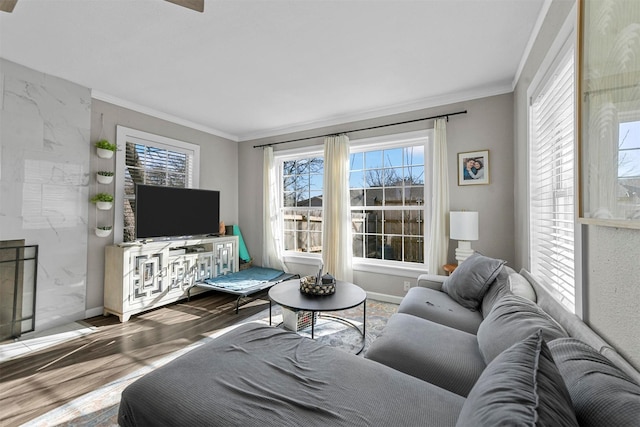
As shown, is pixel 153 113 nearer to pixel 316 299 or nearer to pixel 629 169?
pixel 316 299

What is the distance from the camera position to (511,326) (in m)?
1.24

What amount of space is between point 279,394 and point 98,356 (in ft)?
7.20

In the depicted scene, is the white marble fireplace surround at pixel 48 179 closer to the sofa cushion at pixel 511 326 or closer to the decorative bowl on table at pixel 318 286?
the decorative bowl on table at pixel 318 286

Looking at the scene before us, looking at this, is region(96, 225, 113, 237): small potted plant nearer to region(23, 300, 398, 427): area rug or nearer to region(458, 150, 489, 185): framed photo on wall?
region(23, 300, 398, 427): area rug

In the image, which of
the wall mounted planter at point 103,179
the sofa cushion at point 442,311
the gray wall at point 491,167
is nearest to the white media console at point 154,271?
the wall mounted planter at point 103,179

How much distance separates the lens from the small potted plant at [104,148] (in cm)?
318

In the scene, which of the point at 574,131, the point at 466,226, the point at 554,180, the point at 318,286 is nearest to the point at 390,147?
the point at 466,226

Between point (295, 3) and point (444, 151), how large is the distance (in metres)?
2.31

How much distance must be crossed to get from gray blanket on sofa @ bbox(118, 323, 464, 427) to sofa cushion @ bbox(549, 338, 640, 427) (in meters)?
0.40

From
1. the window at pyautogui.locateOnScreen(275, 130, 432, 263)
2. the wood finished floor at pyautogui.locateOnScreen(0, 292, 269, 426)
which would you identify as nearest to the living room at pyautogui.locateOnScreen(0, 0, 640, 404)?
the window at pyautogui.locateOnScreen(275, 130, 432, 263)

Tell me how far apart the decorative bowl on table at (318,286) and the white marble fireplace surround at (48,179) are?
2.58m

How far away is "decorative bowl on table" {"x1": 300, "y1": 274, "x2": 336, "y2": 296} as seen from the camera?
8.30ft

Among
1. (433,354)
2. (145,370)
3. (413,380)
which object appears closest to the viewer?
(413,380)

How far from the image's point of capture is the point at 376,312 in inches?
132
